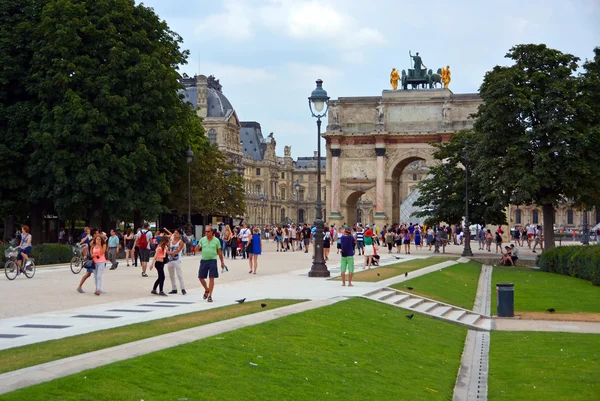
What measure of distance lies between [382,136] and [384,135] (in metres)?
0.26

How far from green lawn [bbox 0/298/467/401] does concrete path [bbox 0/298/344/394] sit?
0.24m

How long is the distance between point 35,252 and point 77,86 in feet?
32.9

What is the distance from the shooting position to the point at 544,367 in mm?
17531

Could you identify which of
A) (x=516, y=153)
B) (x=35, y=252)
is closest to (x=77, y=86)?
(x=35, y=252)

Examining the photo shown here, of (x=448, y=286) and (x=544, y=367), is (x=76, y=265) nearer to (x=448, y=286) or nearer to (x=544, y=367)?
(x=448, y=286)

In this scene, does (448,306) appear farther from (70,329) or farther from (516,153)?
(516,153)

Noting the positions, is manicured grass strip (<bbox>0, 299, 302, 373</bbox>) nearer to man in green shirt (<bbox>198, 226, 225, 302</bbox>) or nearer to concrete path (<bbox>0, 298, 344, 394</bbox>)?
concrete path (<bbox>0, 298, 344, 394</bbox>)

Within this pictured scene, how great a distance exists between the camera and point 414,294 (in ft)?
92.0

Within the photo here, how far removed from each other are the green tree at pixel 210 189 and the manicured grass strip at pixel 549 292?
86.4ft

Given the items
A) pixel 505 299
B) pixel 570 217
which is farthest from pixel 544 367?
pixel 570 217

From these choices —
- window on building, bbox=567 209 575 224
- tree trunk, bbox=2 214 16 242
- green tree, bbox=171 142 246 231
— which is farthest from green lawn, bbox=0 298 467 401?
window on building, bbox=567 209 575 224

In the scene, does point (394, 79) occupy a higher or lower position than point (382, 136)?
higher

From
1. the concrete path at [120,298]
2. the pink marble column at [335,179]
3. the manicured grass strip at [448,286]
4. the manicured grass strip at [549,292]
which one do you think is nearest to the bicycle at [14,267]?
the concrete path at [120,298]

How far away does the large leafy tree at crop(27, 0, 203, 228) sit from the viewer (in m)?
46.3
